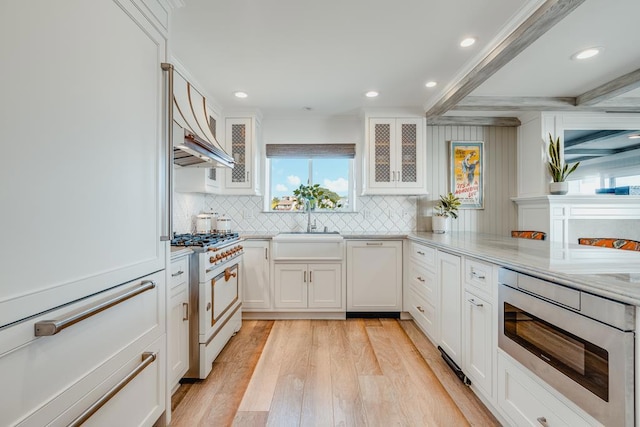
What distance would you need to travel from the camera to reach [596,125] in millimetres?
3268

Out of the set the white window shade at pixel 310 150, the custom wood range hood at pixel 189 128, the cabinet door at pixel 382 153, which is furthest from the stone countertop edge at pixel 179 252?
the cabinet door at pixel 382 153

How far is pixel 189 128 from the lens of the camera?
86.7 inches

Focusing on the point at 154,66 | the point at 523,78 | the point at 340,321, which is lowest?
the point at 340,321

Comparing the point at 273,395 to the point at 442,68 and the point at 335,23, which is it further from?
the point at 442,68

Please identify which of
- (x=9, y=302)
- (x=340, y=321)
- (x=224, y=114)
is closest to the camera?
(x=9, y=302)

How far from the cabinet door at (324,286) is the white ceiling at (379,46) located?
6.19ft

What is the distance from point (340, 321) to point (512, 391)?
1921mm

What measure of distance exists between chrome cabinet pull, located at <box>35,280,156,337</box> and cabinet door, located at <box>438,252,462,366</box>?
194 cm

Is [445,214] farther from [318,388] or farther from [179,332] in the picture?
[179,332]

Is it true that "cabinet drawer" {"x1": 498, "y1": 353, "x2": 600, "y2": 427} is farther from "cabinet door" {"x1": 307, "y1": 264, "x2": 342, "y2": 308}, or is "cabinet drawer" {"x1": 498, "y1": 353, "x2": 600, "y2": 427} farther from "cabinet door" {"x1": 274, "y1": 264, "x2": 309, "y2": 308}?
"cabinet door" {"x1": 274, "y1": 264, "x2": 309, "y2": 308}

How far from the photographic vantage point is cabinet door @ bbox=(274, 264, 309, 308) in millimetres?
3207

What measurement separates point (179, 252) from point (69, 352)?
2.95ft

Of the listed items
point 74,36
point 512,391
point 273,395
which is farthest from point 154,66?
Answer: point 512,391

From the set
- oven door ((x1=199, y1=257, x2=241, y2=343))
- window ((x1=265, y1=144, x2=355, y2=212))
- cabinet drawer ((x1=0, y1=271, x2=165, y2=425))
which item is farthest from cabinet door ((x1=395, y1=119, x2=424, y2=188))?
cabinet drawer ((x1=0, y1=271, x2=165, y2=425))
